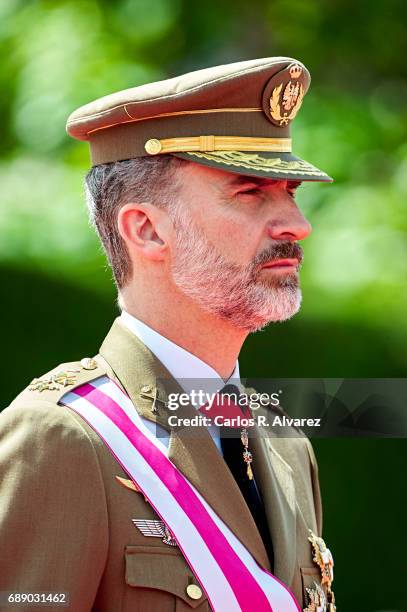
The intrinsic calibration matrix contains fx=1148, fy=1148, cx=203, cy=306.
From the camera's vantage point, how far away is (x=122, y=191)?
2945 millimetres

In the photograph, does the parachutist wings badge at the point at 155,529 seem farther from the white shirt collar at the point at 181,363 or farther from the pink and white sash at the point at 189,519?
the white shirt collar at the point at 181,363

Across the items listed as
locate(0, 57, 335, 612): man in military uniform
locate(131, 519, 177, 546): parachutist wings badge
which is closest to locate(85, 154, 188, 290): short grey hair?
locate(0, 57, 335, 612): man in military uniform

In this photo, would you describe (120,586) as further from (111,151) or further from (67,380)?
(111,151)

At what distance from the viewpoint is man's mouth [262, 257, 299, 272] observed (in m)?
2.84

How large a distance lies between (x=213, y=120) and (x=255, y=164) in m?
0.17

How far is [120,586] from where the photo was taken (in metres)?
2.53

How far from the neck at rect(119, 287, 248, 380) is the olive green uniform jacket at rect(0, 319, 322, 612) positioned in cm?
8

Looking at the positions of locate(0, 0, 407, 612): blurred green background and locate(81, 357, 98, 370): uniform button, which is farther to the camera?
locate(0, 0, 407, 612): blurred green background

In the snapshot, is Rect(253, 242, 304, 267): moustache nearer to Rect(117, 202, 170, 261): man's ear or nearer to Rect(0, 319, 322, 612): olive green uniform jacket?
Rect(117, 202, 170, 261): man's ear

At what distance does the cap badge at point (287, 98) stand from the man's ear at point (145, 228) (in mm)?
410

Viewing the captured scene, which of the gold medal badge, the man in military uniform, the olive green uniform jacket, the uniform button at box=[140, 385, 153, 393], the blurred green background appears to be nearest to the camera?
the olive green uniform jacket

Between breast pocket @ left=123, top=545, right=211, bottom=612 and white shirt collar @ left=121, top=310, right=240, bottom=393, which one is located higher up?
white shirt collar @ left=121, top=310, right=240, bottom=393

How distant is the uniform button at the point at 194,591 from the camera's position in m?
2.56

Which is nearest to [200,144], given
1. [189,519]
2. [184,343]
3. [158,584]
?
[184,343]
